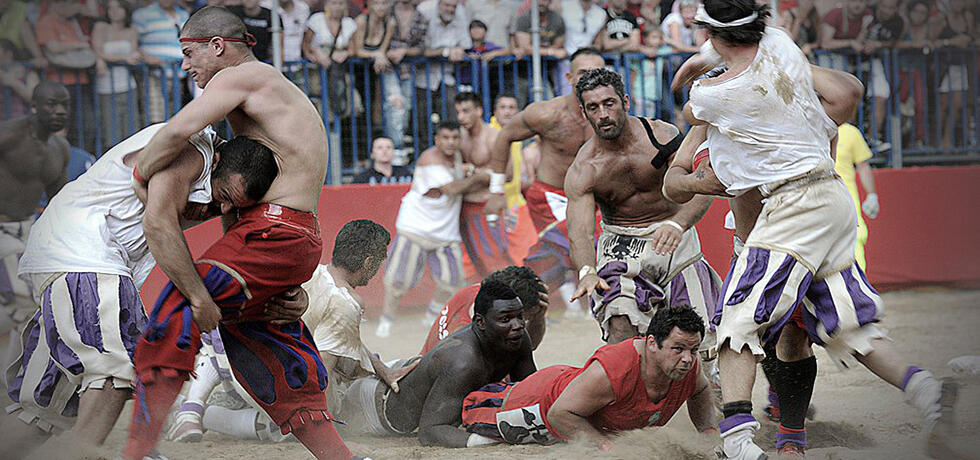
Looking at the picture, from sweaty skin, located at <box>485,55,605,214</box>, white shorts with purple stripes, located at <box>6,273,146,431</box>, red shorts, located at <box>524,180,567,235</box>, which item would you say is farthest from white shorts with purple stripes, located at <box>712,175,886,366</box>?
red shorts, located at <box>524,180,567,235</box>

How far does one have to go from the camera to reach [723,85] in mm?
3420

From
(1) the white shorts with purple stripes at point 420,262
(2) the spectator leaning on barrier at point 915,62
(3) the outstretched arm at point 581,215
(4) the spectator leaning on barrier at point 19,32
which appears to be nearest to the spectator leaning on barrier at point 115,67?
(4) the spectator leaning on barrier at point 19,32

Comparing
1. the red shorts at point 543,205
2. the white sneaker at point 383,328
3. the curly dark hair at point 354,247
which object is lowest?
the white sneaker at point 383,328

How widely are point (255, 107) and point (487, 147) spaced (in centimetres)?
507

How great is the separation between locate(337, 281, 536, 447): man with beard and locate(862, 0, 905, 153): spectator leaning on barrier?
593cm

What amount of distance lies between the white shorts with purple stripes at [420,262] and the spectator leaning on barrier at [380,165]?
57 centimetres

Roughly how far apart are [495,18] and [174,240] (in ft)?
19.5

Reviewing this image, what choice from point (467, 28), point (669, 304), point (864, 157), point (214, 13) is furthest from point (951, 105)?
point (214, 13)

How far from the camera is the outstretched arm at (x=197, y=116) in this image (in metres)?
3.19

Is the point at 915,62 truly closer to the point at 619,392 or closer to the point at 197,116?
the point at 619,392

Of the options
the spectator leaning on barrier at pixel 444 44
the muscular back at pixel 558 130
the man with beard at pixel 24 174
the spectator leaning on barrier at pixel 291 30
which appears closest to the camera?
the man with beard at pixel 24 174

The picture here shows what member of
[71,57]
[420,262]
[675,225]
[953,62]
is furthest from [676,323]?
[953,62]

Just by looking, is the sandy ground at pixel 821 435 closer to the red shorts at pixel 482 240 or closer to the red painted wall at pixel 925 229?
the red shorts at pixel 482 240

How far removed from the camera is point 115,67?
304 inches
